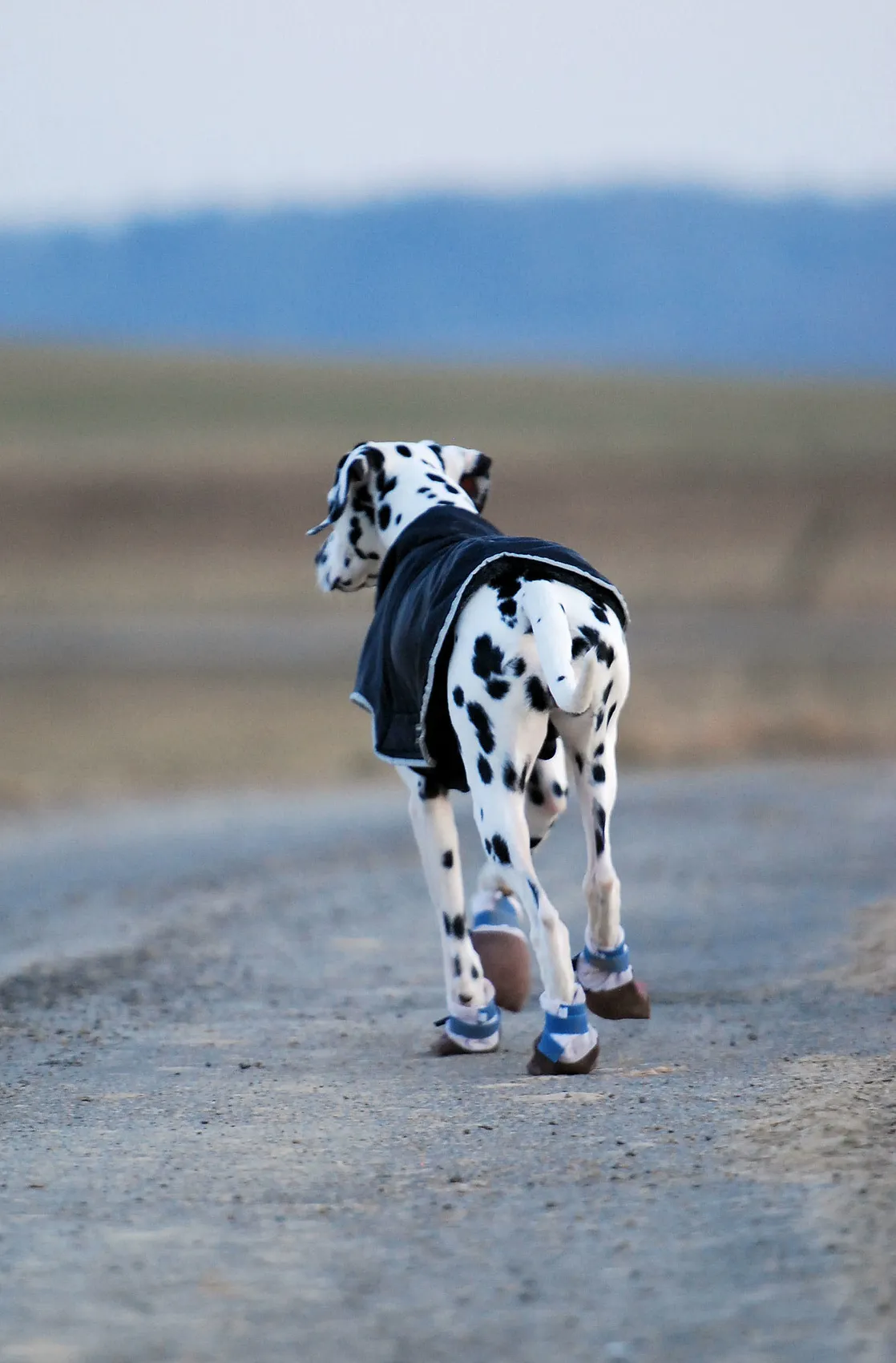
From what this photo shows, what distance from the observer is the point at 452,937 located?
23.3ft

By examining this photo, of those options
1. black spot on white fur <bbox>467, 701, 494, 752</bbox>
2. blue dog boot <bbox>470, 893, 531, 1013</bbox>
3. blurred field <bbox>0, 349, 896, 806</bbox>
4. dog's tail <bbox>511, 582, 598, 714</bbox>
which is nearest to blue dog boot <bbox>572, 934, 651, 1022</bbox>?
blue dog boot <bbox>470, 893, 531, 1013</bbox>

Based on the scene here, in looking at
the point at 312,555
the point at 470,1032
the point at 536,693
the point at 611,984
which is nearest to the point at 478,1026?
the point at 470,1032

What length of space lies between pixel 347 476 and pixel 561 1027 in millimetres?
2394

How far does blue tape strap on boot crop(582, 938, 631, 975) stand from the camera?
6953 mm

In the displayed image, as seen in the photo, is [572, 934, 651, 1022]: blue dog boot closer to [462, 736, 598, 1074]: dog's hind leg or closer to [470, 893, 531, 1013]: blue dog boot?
[462, 736, 598, 1074]: dog's hind leg

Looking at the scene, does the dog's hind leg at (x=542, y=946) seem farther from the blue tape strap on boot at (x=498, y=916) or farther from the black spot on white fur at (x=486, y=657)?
the blue tape strap on boot at (x=498, y=916)

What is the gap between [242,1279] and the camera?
4426mm

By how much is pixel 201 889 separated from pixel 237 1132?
19.3ft

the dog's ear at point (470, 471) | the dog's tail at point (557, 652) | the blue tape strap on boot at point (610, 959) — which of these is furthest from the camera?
the dog's ear at point (470, 471)

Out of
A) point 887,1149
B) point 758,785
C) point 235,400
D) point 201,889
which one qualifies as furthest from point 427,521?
point 235,400

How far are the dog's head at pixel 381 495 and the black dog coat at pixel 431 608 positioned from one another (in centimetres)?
24

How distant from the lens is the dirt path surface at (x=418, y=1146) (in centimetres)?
415

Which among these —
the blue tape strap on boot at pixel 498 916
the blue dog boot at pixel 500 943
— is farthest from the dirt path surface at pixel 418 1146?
the blue tape strap on boot at pixel 498 916

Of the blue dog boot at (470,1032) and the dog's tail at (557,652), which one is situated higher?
the dog's tail at (557,652)
